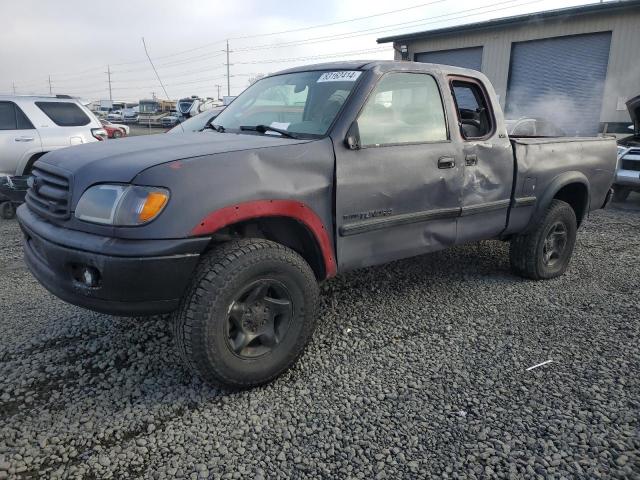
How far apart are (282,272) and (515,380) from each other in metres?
1.53

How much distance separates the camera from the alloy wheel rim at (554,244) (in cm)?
474

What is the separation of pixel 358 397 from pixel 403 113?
1953mm

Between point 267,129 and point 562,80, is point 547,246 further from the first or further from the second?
point 562,80

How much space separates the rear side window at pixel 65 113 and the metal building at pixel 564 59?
Answer: 1327cm

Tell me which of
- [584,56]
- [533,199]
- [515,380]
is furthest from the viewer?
[584,56]

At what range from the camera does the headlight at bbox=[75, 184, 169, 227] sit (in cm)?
243

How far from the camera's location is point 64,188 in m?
2.76

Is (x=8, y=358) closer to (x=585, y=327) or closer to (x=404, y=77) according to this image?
(x=404, y=77)

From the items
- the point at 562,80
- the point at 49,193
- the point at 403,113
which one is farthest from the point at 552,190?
the point at 562,80

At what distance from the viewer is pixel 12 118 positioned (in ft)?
25.9

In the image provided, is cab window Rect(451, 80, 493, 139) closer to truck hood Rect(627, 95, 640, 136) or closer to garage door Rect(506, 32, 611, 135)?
truck hood Rect(627, 95, 640, 136)

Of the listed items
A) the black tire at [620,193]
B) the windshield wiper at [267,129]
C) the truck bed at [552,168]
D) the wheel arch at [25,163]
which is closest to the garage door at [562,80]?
the black tire at [620,193]

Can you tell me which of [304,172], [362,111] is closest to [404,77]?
[362,111]

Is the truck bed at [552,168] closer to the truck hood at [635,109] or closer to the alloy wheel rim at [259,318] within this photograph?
the alloy wheel rim at [259,318]
